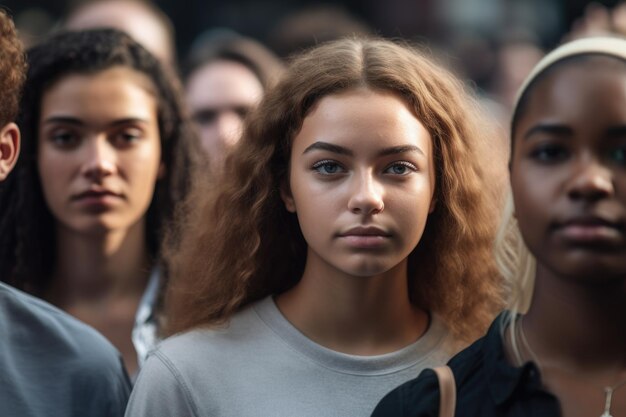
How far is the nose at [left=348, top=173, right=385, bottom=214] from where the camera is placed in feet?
9.73

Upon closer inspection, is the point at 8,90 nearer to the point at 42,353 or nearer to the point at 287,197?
the point at 42,353

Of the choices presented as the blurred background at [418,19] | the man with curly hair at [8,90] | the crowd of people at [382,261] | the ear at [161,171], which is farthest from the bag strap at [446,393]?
the blurred background at [418,19]

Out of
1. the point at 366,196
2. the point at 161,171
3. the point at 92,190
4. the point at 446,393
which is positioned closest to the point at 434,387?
the point at 446,393

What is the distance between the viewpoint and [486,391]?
254 cm

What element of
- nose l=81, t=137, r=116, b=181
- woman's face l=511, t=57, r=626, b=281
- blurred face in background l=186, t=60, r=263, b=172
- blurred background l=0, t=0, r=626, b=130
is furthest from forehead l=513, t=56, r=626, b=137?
blurred background l=0, t=0, r=626, b=130

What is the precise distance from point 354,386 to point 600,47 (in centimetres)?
111

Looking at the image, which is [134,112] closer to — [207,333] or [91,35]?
[91,35]

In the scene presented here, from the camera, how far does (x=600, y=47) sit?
99.1 inches

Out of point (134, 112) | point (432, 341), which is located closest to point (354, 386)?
point (432, 341)

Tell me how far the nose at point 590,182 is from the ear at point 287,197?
104 centimetres

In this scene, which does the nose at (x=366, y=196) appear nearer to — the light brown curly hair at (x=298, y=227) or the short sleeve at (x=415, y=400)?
the light brown curly hair at (x=298, y=227)

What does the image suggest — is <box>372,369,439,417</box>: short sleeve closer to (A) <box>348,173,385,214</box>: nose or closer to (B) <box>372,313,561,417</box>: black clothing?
(B) <box>372,313,561,417</box>: black clothing

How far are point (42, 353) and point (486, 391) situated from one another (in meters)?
1.26

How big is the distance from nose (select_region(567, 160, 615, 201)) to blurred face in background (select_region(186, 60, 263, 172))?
11.4ft
